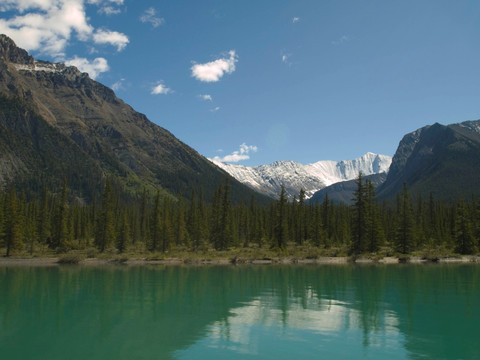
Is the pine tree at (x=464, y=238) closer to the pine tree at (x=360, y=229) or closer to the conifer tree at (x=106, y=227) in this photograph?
the pine tree at (x=360, y=229)

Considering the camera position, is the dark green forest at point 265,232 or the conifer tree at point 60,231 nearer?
the dark green forest at point 265,232

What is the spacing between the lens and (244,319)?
86.6 ft

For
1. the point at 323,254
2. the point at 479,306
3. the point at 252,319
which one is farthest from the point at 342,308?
the point at 323,254

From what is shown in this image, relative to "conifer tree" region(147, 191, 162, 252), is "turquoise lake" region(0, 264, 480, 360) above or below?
below

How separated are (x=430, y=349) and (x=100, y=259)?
76.8m

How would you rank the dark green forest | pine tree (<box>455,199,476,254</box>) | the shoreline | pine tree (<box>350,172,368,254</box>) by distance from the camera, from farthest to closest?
the dark green forest, pine tree (<box>455,199,476,254</box>), pine tree (<box>350,172,368,254</box>), the shoreline

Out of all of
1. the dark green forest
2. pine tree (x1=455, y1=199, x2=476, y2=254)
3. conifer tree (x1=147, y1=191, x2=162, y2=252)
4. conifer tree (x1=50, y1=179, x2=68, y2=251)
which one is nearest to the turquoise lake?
the dark green forest

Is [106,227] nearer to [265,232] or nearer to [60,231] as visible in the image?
[60,231]

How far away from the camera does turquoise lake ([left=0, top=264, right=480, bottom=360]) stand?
63.5ft

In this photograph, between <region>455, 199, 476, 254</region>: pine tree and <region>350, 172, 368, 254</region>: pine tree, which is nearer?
<region>350, 172, 368, 254</region>: pine tree

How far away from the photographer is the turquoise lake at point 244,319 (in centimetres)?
1934

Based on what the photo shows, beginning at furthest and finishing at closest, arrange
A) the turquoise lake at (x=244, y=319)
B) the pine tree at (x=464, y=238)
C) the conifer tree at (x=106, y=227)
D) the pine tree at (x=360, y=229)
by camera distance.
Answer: the conifer tree at (x=106, y=227)
the pine tree at (x=464, y=238)
the pine tree at (x=360, y=229)
the turquoise lake at (x=244, y=319)

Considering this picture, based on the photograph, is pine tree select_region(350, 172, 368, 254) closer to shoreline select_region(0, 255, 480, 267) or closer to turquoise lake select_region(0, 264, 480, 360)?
shoreline select_region(0, 255, 480, 267)

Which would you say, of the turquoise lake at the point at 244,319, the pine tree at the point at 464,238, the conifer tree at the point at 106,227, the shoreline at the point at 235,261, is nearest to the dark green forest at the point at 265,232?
the conifer tree at the point at 106,227
